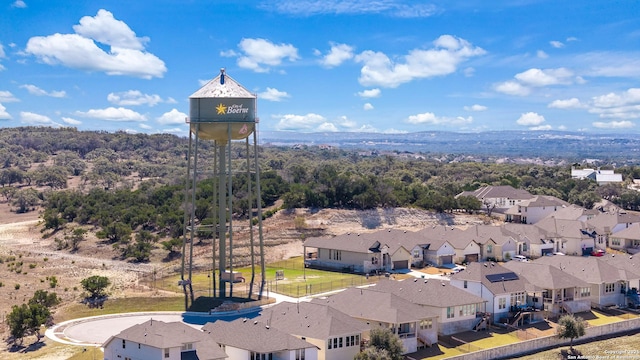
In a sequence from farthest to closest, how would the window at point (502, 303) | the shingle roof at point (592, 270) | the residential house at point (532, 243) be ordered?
the residential house at point (532, 243)
the shingle roof at point (592, 270)
the window at point (502, 303)

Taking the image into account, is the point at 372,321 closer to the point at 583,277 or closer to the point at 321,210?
the point at 583,277

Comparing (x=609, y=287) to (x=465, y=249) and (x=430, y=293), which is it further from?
(x=465, y=249)

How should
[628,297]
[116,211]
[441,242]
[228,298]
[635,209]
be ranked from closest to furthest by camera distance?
1. [228,298]
2. [628,297]
3. [441,242]
4. [116,211]
5. [635,209]

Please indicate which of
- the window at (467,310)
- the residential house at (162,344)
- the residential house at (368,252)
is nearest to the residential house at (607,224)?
the residential house at (368,252)

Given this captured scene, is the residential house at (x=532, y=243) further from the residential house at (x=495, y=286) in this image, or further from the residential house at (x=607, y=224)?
the residential house at (x=495, y=286)

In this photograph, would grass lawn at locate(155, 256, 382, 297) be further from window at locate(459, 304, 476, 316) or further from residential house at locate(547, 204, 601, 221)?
residential house at locate(547, 204, 601, 221)

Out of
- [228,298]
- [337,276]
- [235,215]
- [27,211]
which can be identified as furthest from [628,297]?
[27,211]
